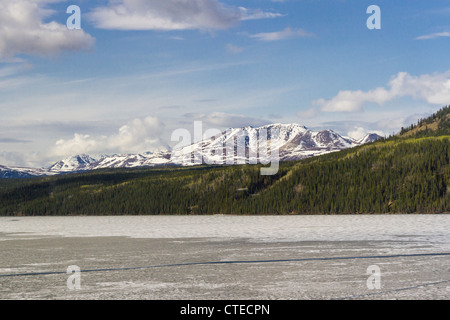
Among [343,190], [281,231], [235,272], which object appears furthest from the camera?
[343,190]

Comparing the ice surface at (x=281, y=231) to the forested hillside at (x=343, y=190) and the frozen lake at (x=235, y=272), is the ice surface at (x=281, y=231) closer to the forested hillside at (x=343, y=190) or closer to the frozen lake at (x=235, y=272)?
the frozen lake at (x=235, y=272)

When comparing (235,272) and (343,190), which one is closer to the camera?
(235,272)

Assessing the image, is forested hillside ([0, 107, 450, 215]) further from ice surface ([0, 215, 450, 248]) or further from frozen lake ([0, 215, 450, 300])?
frozen lake ([0, 215, 450, 300])

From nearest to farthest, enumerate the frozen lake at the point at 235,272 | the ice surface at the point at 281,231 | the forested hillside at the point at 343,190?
the frozen lake at the point at 235,272 → the ice surface at the point at 281,231 → the forested hillside at the point at 343,190

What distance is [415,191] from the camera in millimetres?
155500

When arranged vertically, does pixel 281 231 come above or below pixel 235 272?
below

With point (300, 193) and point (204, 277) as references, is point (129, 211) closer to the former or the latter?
point (300, 193)

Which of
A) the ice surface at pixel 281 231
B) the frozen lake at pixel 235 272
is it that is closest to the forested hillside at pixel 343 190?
the ice surface at pixel 281 231

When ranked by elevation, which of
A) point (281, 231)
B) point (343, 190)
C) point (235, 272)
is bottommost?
point (281, 231)

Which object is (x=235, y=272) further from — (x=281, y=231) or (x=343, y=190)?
(x=343, y=190)

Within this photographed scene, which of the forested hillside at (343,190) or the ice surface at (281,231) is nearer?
the ice surface at (281,231)

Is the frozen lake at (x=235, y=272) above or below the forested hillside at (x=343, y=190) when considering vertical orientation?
below

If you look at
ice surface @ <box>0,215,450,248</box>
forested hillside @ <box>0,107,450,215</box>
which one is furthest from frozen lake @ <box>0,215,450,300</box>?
forested hillside @ <box>0,107,450,215</box>

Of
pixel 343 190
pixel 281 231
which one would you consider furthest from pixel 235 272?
pixel 343 190
